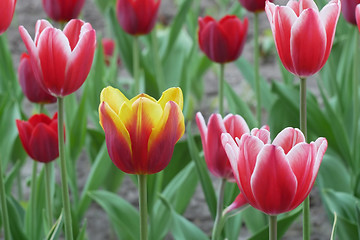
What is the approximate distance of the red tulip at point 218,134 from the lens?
0.95m

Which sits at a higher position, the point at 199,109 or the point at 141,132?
the point at 141,132

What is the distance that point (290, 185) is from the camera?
0.73m

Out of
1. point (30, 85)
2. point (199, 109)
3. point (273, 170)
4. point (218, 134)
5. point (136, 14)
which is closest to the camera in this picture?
point (273, 170)

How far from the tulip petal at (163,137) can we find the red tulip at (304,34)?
6.8 inches

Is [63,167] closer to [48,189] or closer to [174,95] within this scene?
[174,95]

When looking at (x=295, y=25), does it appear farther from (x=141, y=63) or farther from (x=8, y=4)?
(x=141, y=63)

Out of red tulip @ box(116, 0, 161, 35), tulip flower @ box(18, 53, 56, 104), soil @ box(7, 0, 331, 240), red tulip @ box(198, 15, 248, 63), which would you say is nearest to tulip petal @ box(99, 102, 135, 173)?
tulip flower @ box(18, 53, 56, 104)

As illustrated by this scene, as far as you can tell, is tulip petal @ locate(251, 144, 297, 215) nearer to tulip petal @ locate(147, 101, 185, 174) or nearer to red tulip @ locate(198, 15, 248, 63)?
tulip petal @ locate(147, 101, 185, 174)

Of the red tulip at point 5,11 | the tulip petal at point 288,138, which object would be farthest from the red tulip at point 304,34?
the red tulip at point 5,11

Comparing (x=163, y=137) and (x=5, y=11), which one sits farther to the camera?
(x=5, y=11)

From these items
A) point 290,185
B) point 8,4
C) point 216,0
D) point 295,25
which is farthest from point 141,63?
point 216,0

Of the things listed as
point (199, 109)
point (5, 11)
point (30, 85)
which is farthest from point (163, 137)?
point (199, 109)

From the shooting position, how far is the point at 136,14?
1.58 meters

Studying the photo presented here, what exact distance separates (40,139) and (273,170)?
0.54 meters
